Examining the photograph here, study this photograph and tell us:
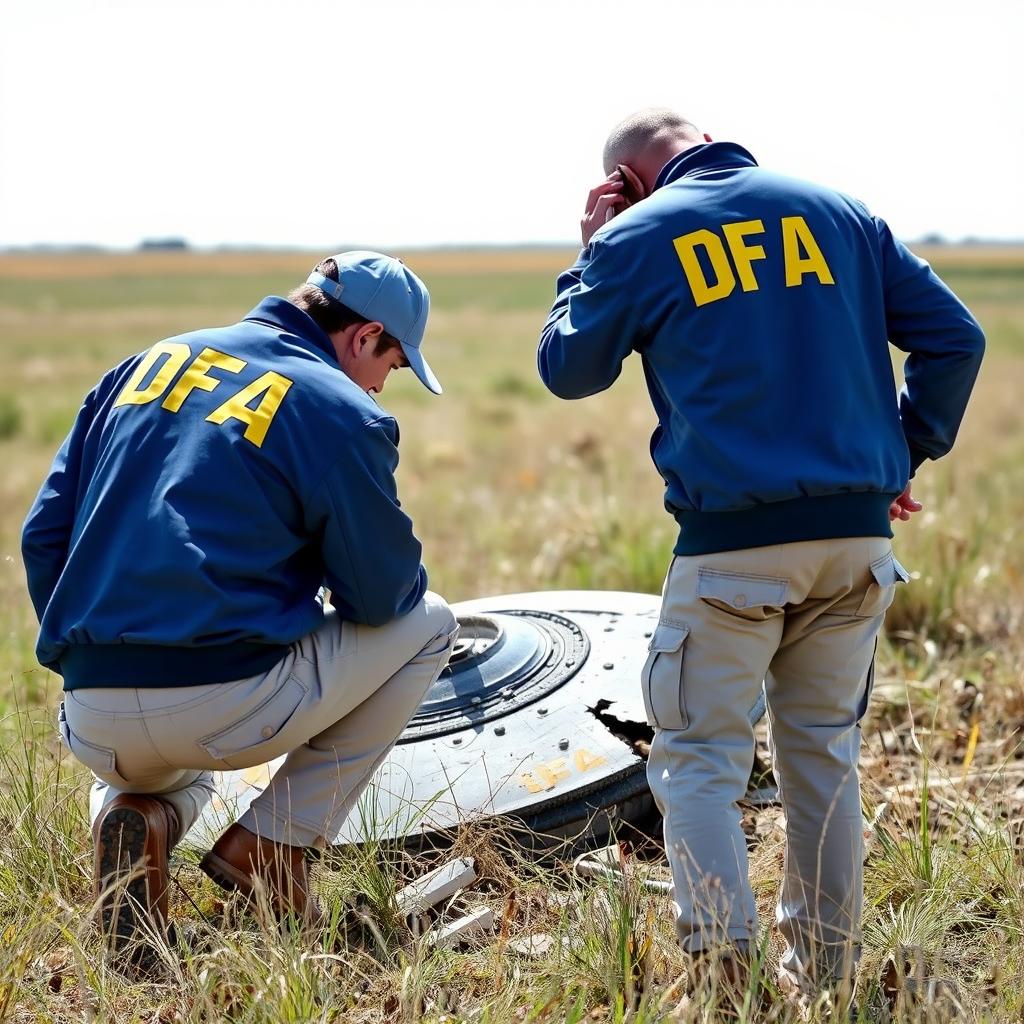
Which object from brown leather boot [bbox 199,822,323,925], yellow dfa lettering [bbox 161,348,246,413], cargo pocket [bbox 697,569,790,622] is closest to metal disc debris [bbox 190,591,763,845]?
brown leather boot [bbox 199,822,323,925]

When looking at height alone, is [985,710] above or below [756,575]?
below

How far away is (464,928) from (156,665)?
3.37 ft

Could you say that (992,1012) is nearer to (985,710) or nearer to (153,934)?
(153,934)

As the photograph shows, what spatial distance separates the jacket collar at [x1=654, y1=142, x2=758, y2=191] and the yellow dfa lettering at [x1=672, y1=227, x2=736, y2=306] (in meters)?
0.24

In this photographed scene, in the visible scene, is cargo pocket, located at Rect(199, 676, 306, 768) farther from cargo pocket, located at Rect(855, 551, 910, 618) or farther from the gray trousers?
cargo pocket, located at Rect(855, 551, 910, 618)

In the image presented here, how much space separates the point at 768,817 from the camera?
4.00 metres

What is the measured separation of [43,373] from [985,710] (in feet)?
81.4

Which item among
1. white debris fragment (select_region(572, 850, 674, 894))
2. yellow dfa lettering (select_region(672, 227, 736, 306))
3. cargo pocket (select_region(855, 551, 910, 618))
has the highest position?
yellow dfa lettering (select_region(672, 227, 736, 306))

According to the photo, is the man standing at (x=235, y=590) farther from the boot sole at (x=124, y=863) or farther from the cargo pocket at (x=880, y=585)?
the cargo pocket at (x=880, y=585)

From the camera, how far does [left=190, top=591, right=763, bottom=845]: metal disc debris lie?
3617 millimetres

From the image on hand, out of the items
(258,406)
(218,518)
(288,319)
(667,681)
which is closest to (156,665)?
(218,518)

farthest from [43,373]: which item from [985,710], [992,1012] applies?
[992,1012]

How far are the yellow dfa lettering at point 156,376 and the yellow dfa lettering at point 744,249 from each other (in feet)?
4.41

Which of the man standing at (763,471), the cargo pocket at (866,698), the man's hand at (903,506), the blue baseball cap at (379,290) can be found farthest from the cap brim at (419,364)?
the cargo pocket at (866,698)
